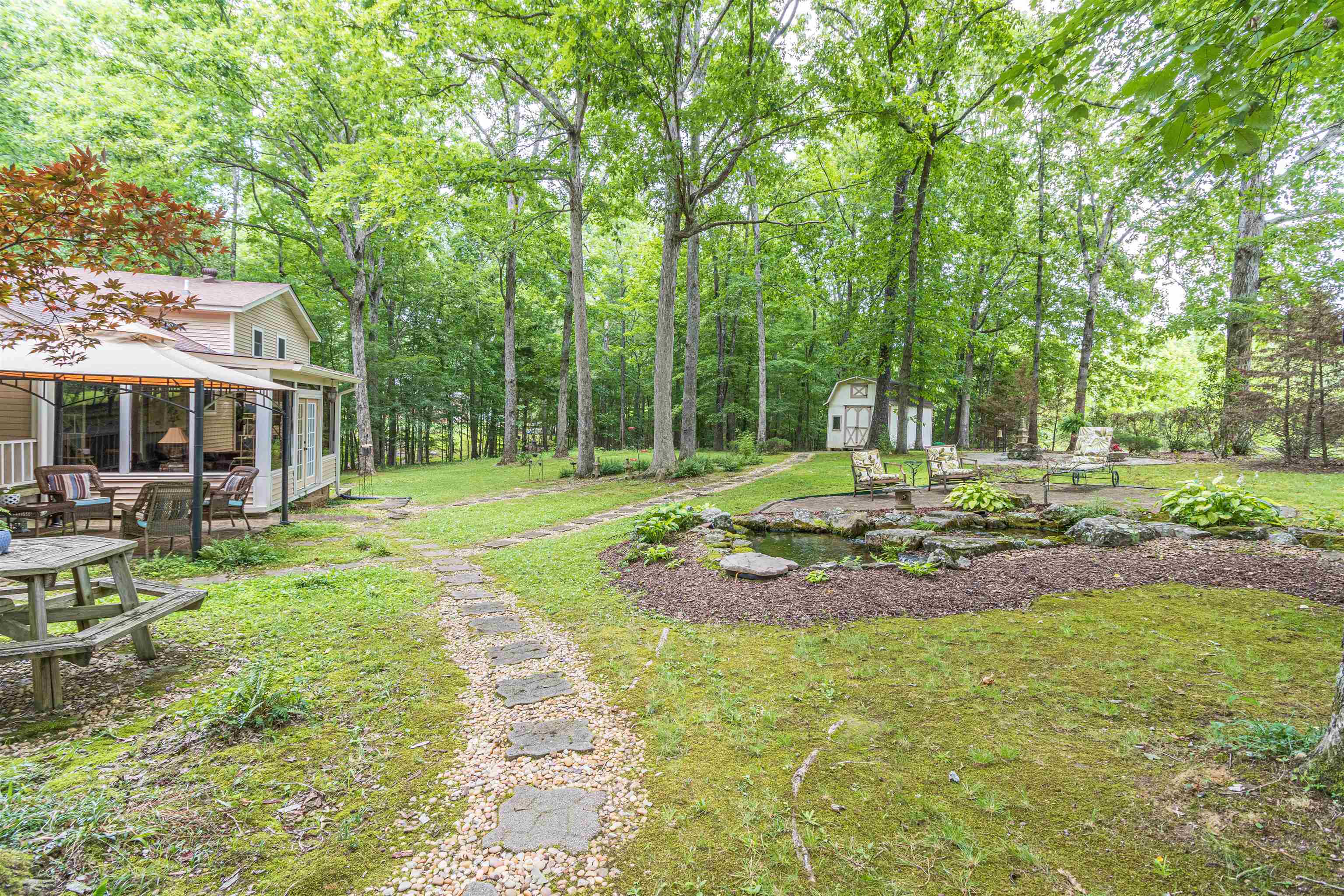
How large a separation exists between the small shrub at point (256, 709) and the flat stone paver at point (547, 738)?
118 cm

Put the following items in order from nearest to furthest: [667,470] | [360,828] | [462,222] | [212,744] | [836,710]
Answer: [360,828]
[212,744]
[836,710]
[667,470]
[462,222]

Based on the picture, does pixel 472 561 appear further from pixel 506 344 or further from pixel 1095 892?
pixel 506 344

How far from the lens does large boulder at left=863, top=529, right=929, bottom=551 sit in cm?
627

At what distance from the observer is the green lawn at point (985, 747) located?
6.09 feet

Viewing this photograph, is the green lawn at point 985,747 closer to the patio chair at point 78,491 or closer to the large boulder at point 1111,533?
the large boulder at point 1111,533

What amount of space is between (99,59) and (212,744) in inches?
828

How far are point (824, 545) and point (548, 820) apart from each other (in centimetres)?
517

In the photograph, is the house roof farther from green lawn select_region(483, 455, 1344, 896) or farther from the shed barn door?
the shed barn door

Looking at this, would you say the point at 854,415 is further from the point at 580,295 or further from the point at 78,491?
the point at 78,491

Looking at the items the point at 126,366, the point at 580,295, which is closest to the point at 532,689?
the point at 126,366

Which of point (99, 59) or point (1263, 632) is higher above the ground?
point (99, 59)

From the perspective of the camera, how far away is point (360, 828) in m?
2.14

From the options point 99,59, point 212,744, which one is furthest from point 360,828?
point 99,59

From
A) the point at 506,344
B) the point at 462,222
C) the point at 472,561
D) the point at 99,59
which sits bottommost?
the point at 472,561
